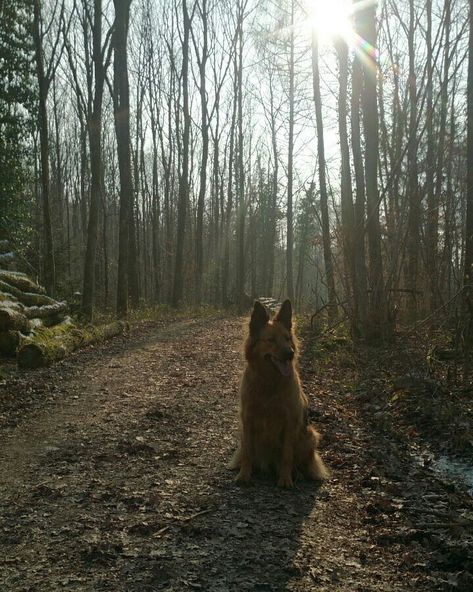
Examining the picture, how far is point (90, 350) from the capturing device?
11773mm

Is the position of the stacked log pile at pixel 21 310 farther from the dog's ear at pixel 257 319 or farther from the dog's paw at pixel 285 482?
the dog's paw at pixel 285 482

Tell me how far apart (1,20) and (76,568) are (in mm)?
19888

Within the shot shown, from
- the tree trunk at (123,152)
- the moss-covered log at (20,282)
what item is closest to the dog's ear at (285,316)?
the moss-covered log at (20,282)

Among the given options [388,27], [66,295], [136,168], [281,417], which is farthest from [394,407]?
[136,168]

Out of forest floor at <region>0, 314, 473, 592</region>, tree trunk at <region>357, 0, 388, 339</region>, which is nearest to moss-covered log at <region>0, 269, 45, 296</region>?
forest floor at <region>0, 314, 473, 592</region>

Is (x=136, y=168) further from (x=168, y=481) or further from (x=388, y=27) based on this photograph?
(x=168, y=481)

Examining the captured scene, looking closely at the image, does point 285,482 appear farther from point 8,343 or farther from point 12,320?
point 12,320

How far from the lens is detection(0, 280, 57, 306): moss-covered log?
39.1ft

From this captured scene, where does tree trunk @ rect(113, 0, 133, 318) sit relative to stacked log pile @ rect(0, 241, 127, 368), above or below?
above

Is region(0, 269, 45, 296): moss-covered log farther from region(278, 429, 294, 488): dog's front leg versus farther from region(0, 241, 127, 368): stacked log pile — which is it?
region(278, 429, 294, 488): dog's front leg

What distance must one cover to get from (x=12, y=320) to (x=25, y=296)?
2.32m

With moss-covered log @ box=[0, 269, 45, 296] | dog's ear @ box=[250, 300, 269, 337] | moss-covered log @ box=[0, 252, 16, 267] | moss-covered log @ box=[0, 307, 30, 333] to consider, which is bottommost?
moss-covered log @ box=[0, 307, 30, 333]

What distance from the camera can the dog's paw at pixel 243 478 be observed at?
466cm

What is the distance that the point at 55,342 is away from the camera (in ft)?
34.6
